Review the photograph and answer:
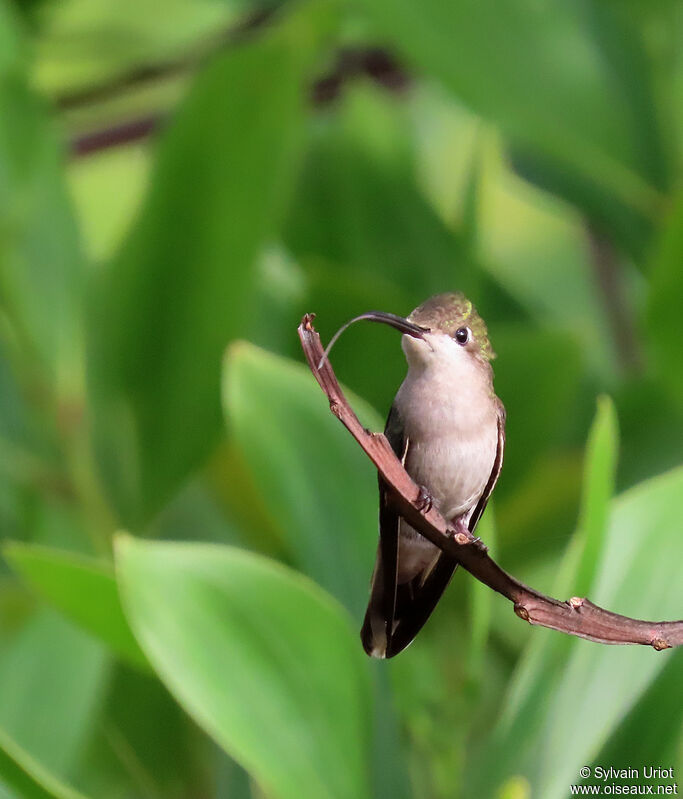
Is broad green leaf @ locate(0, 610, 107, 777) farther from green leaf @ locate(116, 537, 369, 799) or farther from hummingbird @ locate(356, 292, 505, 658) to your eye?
hummingbird @ locate(356, 292, 505, 658)

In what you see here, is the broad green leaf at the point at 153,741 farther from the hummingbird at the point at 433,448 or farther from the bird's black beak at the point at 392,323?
the bird's black beak at the point at 392,323

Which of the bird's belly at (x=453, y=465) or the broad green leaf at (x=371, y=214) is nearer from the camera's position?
the bird's belly at (x=453, y=465)

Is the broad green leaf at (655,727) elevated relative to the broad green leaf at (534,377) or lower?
lower

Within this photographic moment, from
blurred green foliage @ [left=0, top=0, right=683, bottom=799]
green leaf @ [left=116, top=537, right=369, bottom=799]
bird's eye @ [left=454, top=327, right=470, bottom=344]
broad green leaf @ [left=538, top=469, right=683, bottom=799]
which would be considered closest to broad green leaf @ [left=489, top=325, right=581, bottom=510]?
blurred green foliage @ [left=0, top=0, right=683, bottom=799]

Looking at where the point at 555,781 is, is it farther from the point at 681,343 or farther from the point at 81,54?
the point at 81,54

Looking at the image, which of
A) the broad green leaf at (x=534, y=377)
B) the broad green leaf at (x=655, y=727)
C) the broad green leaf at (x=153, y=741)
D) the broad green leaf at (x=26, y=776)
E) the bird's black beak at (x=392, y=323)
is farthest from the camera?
the broad green leaf at (x=153, y=741)

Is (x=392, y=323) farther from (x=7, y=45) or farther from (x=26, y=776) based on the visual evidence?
(x=7, y=45)

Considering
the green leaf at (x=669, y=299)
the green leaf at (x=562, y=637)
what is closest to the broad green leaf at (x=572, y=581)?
the green leaf at (x=562, y=637)
